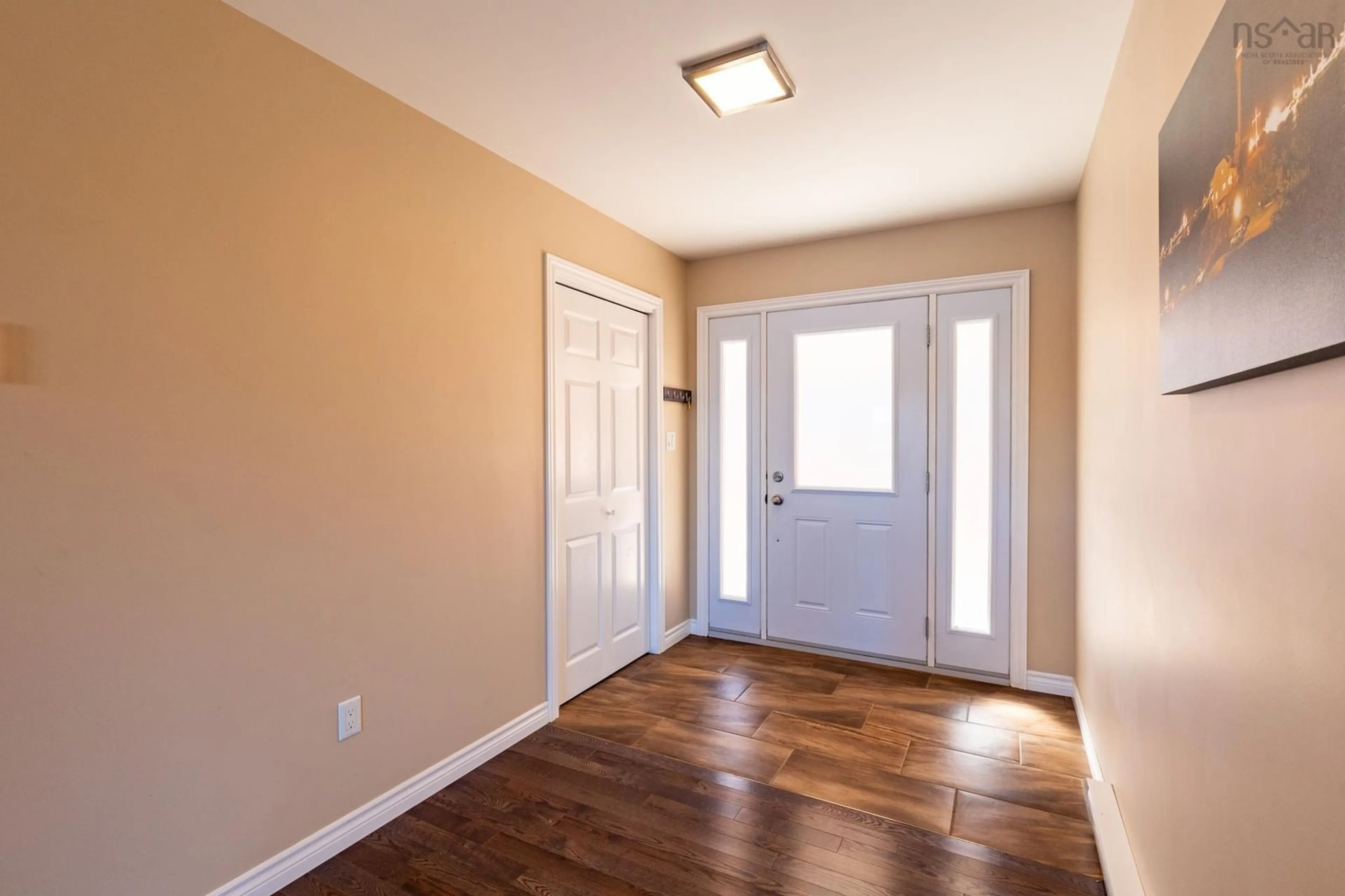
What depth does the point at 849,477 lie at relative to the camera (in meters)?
3.57

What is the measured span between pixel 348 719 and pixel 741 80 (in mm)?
2417

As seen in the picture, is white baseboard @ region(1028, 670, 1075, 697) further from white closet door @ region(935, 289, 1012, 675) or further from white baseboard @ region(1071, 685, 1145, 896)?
white baseboard @ region(1071, 685, 1145, 896)

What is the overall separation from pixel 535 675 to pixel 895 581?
201 cm

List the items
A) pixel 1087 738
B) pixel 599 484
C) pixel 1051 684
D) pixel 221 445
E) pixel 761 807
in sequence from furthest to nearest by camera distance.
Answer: pixel 599 484, pixel 1051 684, pixel 1087 738, pixel 761 807, pixel 221 445

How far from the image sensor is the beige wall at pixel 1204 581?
2.41ft

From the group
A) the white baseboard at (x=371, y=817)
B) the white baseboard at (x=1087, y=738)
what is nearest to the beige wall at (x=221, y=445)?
the white baseboard at (x=371, y=817)

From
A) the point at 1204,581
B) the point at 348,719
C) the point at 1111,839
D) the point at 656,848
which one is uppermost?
the point at 1204,581

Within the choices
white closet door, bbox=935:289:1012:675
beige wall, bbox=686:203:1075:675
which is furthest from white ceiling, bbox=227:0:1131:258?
white closet door, bbox=935:289:1012:675

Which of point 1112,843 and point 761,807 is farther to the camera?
point 761,807

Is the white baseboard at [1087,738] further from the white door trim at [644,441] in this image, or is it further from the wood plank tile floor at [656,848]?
the white door trim at [644,441]

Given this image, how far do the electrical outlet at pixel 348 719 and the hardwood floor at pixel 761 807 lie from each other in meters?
0.35

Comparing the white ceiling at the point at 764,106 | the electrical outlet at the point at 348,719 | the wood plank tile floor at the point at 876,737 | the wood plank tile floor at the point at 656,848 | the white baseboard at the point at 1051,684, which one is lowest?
the wood plank tile floor at the point at 656,848

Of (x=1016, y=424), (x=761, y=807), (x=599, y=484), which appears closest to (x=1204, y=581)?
(x=761, y=807)

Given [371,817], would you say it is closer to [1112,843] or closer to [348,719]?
[348,719]
